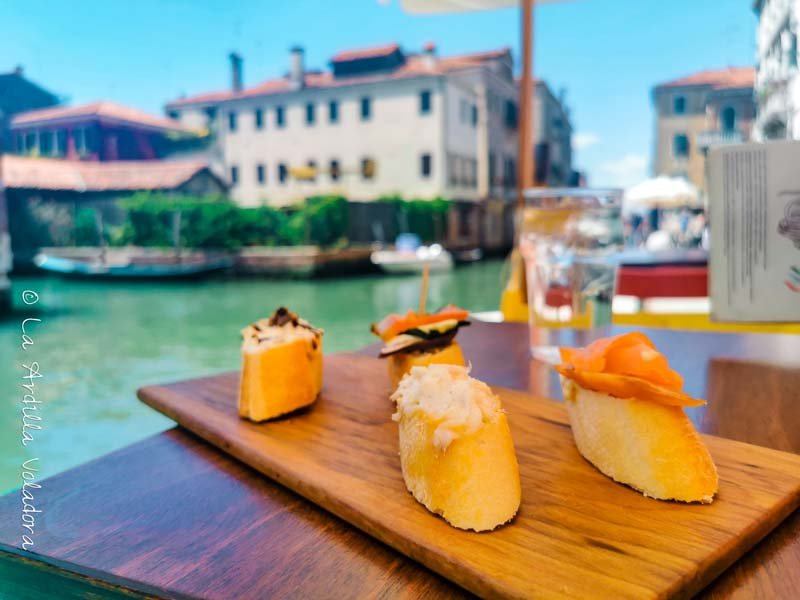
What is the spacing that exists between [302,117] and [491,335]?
2213 centimetres

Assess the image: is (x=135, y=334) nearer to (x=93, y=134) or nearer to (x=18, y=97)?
(x=18, y=97)

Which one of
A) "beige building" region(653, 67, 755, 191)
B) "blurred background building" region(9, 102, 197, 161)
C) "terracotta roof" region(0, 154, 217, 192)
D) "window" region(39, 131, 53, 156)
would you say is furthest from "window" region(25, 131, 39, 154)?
"beige building" region(653, 67, 755, 191)

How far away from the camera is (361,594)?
388mm

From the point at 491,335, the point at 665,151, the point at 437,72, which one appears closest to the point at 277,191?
the point at 437,72

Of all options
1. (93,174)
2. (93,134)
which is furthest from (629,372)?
(93,134)

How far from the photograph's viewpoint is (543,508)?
48 cm

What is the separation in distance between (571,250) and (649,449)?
0.56 meters

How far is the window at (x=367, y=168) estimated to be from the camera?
2173 centimetres

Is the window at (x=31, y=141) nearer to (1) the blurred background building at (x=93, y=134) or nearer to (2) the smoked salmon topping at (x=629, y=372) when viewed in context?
(1) the blurred background building at (x=93, y=134)

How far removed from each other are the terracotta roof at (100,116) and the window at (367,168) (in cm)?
681

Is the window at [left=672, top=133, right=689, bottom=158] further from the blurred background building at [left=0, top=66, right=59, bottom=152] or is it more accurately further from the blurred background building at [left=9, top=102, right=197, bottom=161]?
the blurred background building at [left=0, top=66, right=59, bottom=152]

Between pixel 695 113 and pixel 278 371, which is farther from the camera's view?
pixel 695 113

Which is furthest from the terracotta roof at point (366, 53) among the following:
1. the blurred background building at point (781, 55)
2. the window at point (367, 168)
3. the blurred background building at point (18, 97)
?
the blurred background building at point (781, 55)

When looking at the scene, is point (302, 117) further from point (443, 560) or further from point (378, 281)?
point (443, 560)
